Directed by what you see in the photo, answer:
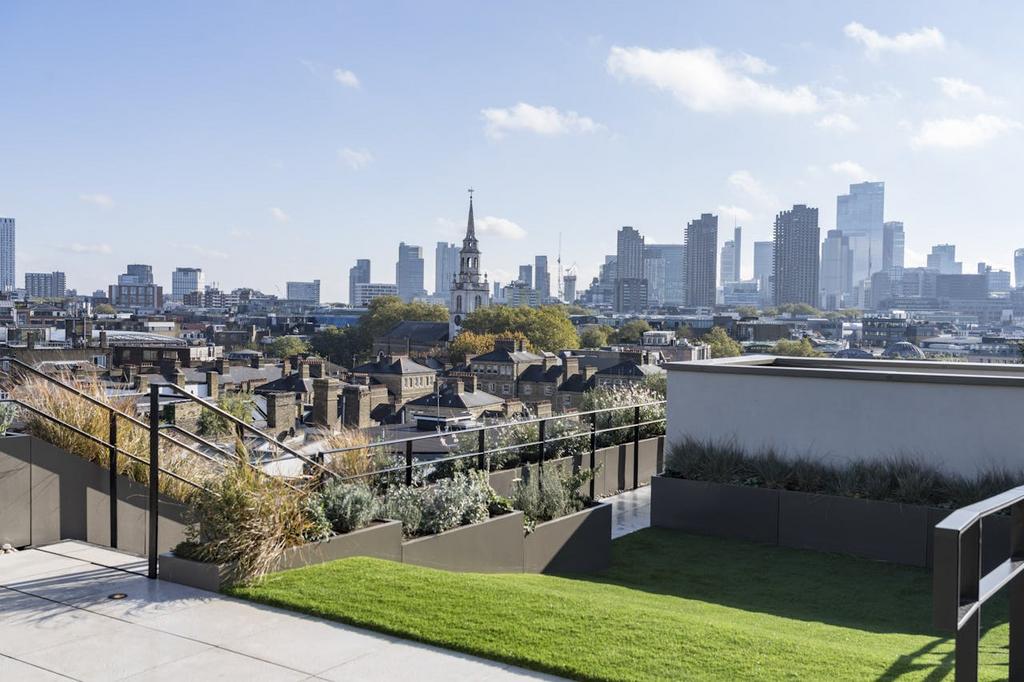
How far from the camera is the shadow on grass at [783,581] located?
7.27 m

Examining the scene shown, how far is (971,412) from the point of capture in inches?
369

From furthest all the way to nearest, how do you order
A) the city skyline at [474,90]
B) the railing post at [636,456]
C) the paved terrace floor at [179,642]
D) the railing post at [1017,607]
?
the city skyline at [474,90] → the railing post at [636,456] → the paved terrace floor at [179,642] → the railing post at [1017,607]

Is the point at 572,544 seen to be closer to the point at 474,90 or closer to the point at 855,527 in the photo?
the point at 855,527

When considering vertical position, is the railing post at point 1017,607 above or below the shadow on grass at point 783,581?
above

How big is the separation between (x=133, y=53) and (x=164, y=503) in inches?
873

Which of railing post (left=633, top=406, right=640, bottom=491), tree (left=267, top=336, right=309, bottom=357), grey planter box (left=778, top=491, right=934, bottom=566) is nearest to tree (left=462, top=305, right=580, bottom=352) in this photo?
tree (left=267, top=336, right=309, bottom=357)

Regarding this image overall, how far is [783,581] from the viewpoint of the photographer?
27.3 feet

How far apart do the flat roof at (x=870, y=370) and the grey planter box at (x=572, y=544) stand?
2.51 meters

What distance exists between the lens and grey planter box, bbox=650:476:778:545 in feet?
31.8

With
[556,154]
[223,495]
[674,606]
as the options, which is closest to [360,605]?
[223,495]

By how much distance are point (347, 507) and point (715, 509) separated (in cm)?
475

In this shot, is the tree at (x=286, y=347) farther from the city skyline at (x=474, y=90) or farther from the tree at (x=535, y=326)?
the city skyline at (x=474, y=90)

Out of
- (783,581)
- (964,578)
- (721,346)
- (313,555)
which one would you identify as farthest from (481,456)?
(721,346)

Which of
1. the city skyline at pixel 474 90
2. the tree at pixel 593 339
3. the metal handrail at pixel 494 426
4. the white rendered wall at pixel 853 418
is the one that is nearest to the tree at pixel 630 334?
the tree at pixel 593 339
